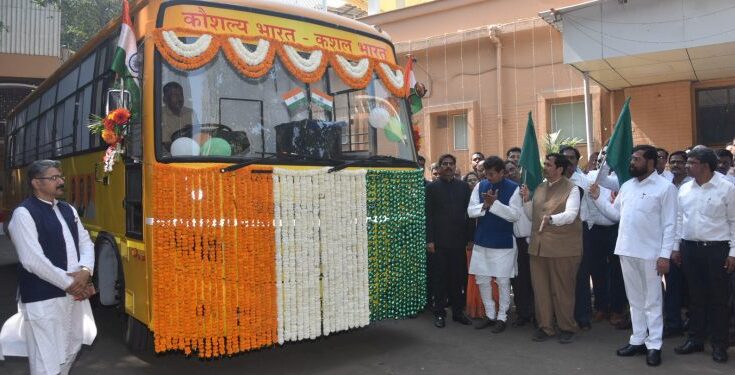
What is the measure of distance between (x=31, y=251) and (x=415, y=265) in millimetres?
3128

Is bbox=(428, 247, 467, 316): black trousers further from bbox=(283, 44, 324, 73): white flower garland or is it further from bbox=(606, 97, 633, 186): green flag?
bbox=(283, 44, 324, 73): white flower garland

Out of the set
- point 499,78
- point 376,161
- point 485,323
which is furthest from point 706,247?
point 499,78

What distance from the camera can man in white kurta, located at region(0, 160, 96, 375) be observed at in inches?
147

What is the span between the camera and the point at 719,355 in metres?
4.95

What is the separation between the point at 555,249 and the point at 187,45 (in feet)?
12.4

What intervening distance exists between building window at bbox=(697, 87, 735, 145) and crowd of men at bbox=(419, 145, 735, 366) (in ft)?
19.2

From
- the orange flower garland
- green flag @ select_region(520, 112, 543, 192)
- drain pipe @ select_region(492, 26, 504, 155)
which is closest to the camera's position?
the orange flower garland

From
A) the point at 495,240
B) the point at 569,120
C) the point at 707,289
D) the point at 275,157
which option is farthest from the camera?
the point at 569,120

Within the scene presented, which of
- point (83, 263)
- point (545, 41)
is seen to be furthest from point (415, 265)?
point (545, 41)

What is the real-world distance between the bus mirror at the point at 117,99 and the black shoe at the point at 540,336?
427 cm

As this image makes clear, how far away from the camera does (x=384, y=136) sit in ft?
18.3

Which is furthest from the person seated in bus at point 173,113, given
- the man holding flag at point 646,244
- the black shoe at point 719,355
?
the black shoe at point 719,355

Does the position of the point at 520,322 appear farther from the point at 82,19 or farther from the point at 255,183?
the point at 82,19

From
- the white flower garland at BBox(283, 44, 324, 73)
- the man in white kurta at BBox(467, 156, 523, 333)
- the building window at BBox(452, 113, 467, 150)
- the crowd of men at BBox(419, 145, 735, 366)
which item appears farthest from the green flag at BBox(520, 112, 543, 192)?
the building window at BBox(452, 113, 467, 150)
